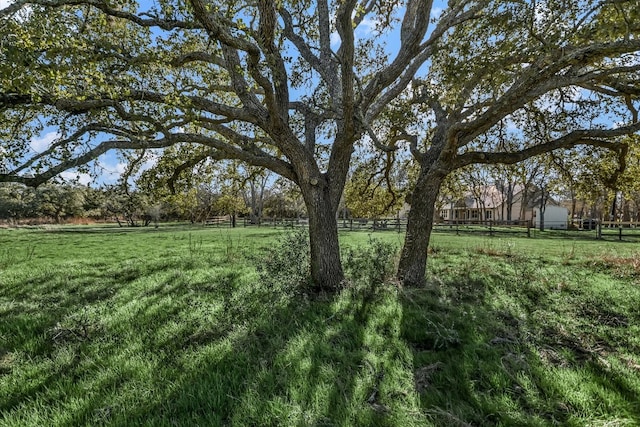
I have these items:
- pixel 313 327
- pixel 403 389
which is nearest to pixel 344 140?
pixel 313 327

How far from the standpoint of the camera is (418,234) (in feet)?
21.6

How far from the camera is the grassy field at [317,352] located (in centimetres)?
265

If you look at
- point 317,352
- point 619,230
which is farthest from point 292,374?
point 619,230

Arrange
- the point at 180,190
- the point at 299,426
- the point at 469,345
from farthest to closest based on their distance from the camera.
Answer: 1. the point at 180,190
2. the point at 469,345
3. the point at 299,426

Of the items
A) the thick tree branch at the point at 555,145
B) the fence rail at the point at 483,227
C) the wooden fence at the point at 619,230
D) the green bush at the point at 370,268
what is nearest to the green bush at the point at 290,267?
the green bush at the point at 370,268

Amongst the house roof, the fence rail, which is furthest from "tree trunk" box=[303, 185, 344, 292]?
the house roof

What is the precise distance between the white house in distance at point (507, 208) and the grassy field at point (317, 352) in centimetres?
2913

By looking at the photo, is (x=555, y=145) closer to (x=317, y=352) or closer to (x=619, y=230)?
(x=317, y=352)

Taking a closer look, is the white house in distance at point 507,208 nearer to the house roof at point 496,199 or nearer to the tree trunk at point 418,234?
the house roof at point 496,199

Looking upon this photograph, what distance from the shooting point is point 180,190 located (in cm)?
728

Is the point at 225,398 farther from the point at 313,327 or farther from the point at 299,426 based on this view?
the point at 313,327

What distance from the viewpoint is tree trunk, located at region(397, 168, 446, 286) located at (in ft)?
21.4

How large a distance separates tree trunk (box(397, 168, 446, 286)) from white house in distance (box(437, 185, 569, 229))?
2778cm

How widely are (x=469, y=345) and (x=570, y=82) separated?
164 inches
